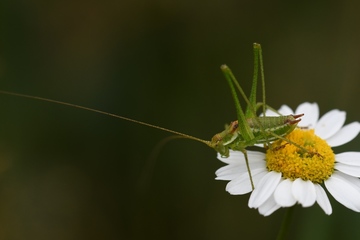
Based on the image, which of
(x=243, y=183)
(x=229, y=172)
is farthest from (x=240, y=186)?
(x=229, y=172)

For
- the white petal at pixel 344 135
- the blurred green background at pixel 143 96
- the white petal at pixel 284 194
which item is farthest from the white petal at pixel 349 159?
the blurred green background at pixel 143 96

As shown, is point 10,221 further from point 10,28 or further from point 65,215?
point 10,28

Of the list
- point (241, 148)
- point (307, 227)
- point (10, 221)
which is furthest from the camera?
point (10, 221)

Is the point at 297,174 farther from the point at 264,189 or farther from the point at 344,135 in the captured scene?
the point at 344,135

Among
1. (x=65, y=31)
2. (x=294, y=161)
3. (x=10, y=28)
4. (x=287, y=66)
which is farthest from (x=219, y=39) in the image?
(x=294, y=161)

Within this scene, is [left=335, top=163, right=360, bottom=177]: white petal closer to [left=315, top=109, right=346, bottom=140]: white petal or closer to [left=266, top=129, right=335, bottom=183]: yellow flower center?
[left=266, top=129, right=335, bottom=183]: yellow flower center

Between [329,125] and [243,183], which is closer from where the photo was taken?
[243,183]
